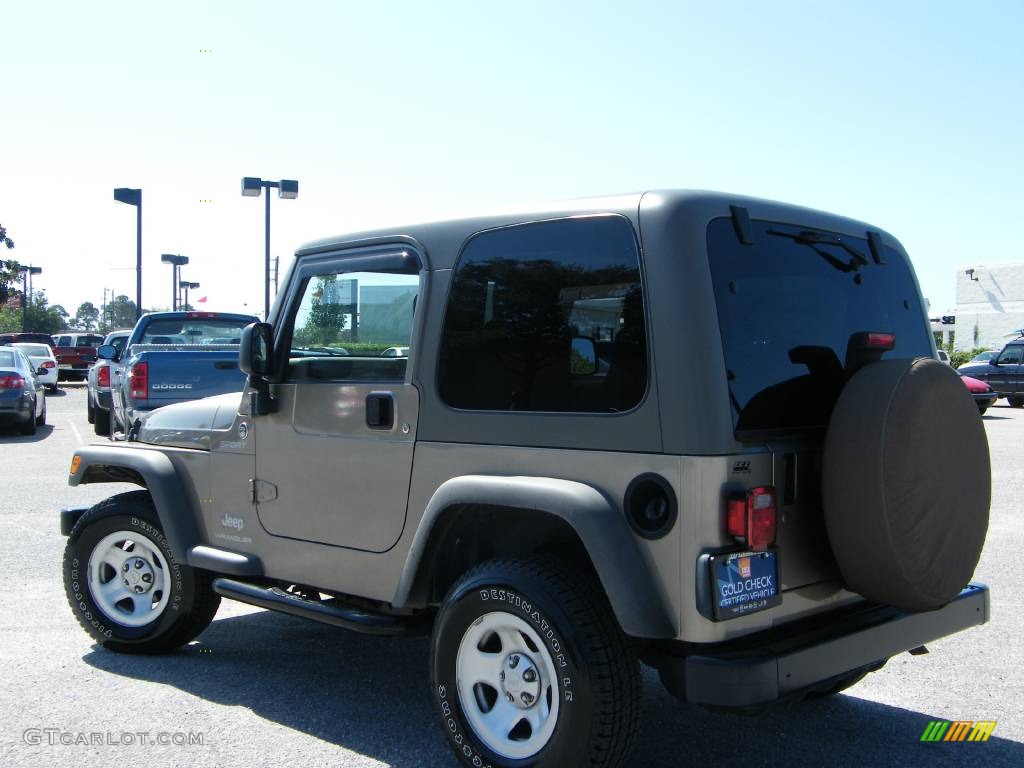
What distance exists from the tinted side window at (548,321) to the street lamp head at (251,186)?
63.6 ft

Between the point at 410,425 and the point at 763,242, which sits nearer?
the point at 763,242

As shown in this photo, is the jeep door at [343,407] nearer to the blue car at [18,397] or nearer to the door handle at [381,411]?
the door handle at [381,411]

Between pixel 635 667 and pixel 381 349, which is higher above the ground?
pixel 381 349

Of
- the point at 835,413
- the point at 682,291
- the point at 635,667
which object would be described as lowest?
the point at 635,667

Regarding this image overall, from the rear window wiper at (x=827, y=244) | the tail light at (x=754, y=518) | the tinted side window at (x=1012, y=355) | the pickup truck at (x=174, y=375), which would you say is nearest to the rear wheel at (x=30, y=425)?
the pickup truck at (x=174, y=375)

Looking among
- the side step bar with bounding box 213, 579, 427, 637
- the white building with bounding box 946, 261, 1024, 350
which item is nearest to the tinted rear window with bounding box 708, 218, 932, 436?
the side step bar with bounding box 213, 579, 427, 637

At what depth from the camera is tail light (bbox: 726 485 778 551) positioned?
3139 mm

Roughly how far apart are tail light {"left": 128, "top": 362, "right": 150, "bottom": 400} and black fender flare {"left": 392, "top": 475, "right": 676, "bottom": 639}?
8423mm

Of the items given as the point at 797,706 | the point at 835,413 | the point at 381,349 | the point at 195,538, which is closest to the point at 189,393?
the point at 195,538

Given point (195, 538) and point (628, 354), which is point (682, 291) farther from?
point (195, 538)

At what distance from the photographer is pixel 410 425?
12.9 ft

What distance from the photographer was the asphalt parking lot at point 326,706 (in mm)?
3895

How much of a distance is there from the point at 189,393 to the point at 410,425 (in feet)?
26.1

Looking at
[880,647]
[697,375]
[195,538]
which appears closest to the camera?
[697,375]
